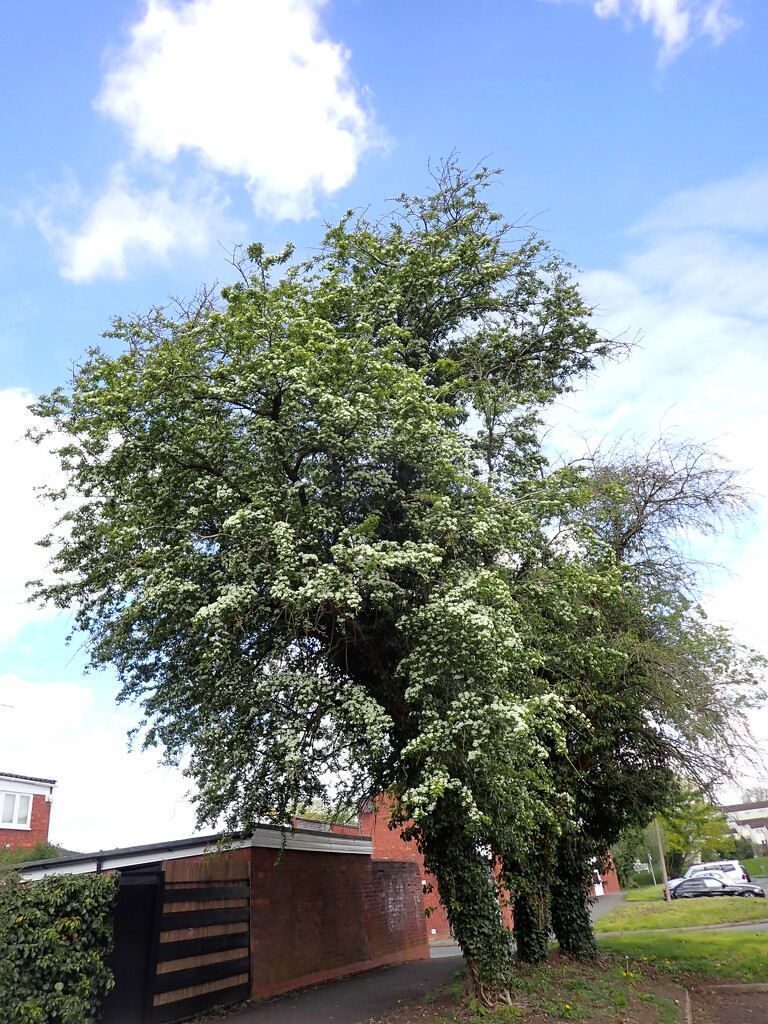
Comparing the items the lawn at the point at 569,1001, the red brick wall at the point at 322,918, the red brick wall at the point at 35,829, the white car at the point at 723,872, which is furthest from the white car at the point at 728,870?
the red brick wall at the point at 35,829

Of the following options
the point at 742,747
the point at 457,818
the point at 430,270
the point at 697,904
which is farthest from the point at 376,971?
the point at 697,904

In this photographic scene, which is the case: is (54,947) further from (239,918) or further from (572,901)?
(572,901)

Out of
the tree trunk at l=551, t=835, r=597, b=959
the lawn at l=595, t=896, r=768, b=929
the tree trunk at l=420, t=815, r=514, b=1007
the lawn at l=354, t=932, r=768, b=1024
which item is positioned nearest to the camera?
the lawn at l=354, t=932, r=768, b=1024

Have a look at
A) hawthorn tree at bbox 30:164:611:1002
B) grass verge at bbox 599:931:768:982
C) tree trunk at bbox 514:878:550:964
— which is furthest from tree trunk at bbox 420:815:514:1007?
grass verge at bbox 599:931:768:982

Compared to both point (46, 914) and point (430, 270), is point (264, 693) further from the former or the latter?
point (430, 270)

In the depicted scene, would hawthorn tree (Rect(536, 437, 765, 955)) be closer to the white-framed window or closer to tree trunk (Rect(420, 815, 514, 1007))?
tree trunk (Rect(420, 815, 514, 1007))

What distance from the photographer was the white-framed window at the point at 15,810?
30.7 meters

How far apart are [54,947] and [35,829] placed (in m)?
28.2

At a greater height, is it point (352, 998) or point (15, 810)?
point (15, 810)

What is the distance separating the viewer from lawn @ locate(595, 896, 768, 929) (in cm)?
2298

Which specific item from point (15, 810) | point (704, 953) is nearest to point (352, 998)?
point (704, 953)

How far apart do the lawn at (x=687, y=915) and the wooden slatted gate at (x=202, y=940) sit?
51.1ft

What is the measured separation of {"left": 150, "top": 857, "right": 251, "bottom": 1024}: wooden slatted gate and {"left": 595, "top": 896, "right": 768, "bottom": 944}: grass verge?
15.6 meters

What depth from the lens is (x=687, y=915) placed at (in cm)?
2467
